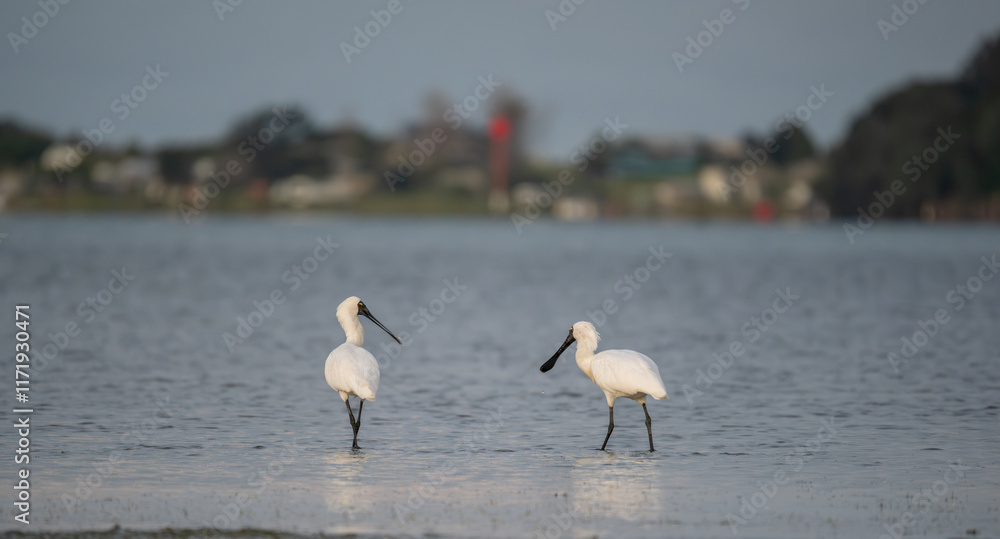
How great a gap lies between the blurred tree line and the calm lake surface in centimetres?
7886

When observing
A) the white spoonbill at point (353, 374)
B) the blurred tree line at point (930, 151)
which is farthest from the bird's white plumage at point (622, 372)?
the blurred tree line at point (930, 151)

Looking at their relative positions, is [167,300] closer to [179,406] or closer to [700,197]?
[179,406]

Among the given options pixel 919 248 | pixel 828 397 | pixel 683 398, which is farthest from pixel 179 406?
pixel 919 248

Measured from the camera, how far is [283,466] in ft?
43.6

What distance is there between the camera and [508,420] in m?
16.5

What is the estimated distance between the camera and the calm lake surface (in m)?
11.3

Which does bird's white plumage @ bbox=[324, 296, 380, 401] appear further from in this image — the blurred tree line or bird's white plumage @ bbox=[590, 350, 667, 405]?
the blurred tree line

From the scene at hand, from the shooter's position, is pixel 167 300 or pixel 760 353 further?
pixel 167 300

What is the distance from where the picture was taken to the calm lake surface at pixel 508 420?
1127 cm

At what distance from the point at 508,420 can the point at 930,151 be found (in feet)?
348

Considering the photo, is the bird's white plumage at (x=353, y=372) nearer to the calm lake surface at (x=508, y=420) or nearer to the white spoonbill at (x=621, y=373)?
the calm lake surface at (x=508, y=420)

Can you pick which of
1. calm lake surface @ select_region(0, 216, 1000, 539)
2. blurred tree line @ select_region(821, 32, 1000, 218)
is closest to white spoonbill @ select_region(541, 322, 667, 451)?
calm lake surface @ select_region(0, 216, 1000, 539)

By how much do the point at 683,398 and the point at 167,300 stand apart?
69.9 ft

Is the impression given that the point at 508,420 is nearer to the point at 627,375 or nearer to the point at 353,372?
the point at 627,375
